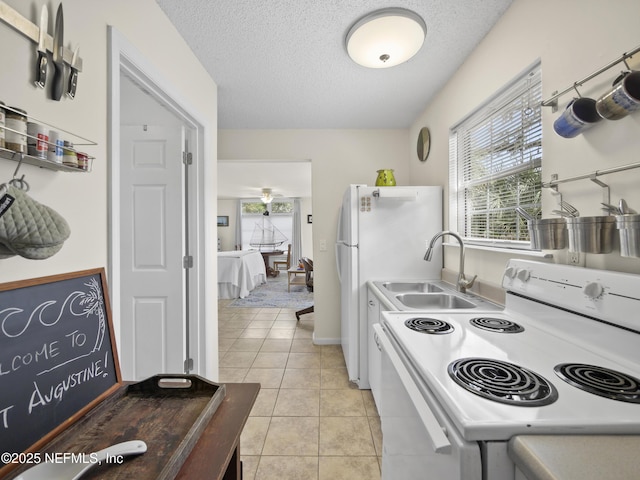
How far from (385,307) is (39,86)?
1.76 meters

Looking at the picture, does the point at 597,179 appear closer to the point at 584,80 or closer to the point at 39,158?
the point at 584,80

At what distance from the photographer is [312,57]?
198cm

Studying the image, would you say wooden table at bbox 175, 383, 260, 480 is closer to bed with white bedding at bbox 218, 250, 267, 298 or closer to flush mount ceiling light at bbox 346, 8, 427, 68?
flush mount ceiling light at bbox 346, 8, 427, 68

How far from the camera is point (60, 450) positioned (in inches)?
25.8

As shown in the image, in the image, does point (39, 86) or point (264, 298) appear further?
point (264, 298)

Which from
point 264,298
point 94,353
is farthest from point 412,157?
point 264,298

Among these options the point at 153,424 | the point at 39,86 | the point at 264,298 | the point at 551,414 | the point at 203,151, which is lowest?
the point at 264,298

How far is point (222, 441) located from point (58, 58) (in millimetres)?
1190

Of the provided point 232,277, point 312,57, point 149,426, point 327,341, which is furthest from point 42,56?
point 232,277

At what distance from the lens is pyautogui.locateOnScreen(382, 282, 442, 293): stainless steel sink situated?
229 cm

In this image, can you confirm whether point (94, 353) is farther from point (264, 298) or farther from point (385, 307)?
point (264, 298)

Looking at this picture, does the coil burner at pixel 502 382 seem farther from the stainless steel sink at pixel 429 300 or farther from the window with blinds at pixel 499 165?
the stainless steel sink at pixel 429 300

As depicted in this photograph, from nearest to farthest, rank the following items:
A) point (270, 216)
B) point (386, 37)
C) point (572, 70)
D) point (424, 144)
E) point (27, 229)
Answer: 1. point (27, 229)
2. point (572, 70)
3. point (386, 37)
4. point (424, 144)
5. point (270, 216)

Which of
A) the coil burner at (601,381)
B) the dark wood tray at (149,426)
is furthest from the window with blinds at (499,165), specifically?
the dark wood tray at (149,426)
